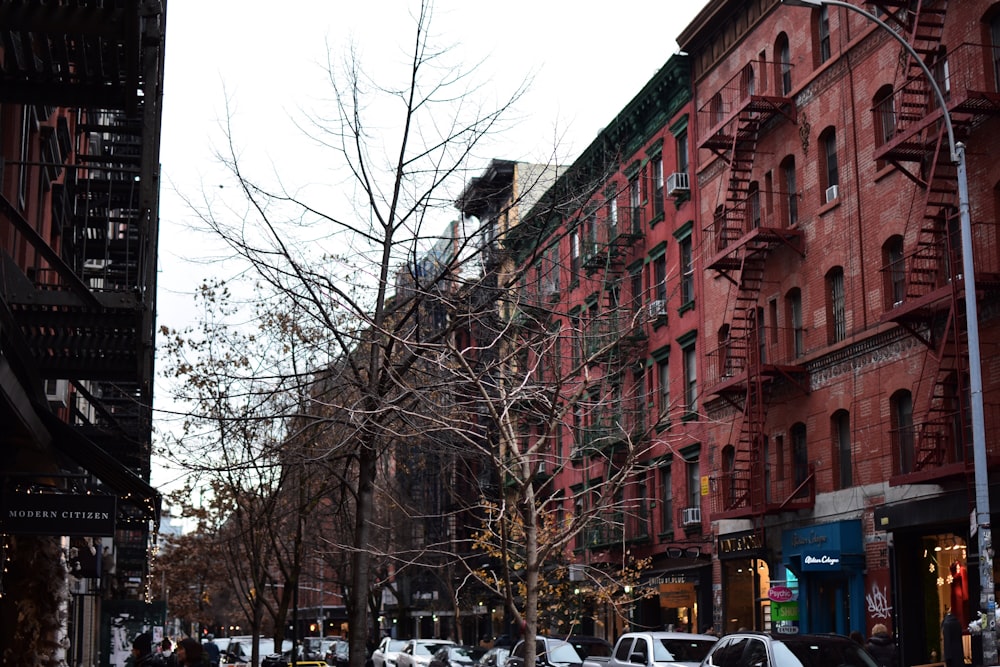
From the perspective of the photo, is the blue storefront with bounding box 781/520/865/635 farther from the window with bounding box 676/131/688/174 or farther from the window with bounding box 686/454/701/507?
the window with bounding box 676/131/688/174

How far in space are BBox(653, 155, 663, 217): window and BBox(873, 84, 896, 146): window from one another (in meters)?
13.3

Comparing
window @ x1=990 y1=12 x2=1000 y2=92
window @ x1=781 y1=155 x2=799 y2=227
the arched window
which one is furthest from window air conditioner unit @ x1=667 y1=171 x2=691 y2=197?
window @ x1=990 y1=12 x2=1000 y2=92

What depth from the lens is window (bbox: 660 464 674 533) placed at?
41062 millimetres

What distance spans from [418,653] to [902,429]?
19.4 m

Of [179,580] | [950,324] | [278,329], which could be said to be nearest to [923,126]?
[950,324]

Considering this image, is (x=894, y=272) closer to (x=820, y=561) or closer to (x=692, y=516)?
(x=820, y=561)

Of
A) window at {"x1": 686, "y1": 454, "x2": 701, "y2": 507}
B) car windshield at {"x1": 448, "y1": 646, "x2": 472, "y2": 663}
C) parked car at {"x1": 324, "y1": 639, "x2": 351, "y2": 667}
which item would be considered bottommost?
parked car at {"x1": 324, "y1": 639, "x2": 351, "y2": 667}

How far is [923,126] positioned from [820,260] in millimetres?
6930

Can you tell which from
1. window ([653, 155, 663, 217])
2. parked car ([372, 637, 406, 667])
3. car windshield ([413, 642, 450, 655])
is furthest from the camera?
parked car ([372, 637, 406, 667])

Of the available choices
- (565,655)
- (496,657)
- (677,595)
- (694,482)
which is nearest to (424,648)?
(677,595)

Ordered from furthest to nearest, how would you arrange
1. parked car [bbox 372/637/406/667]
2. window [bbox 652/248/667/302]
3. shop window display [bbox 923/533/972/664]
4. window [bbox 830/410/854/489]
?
parked car [bbox 372/637/406/667] → window [bbox 652/248/667/302] → window [bbox 830/410/854/489] → shop window display [bbox 923/533/972/664]

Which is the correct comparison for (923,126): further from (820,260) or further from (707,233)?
(707,233)

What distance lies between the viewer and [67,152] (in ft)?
71.7

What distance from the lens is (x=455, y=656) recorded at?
3838 cm
